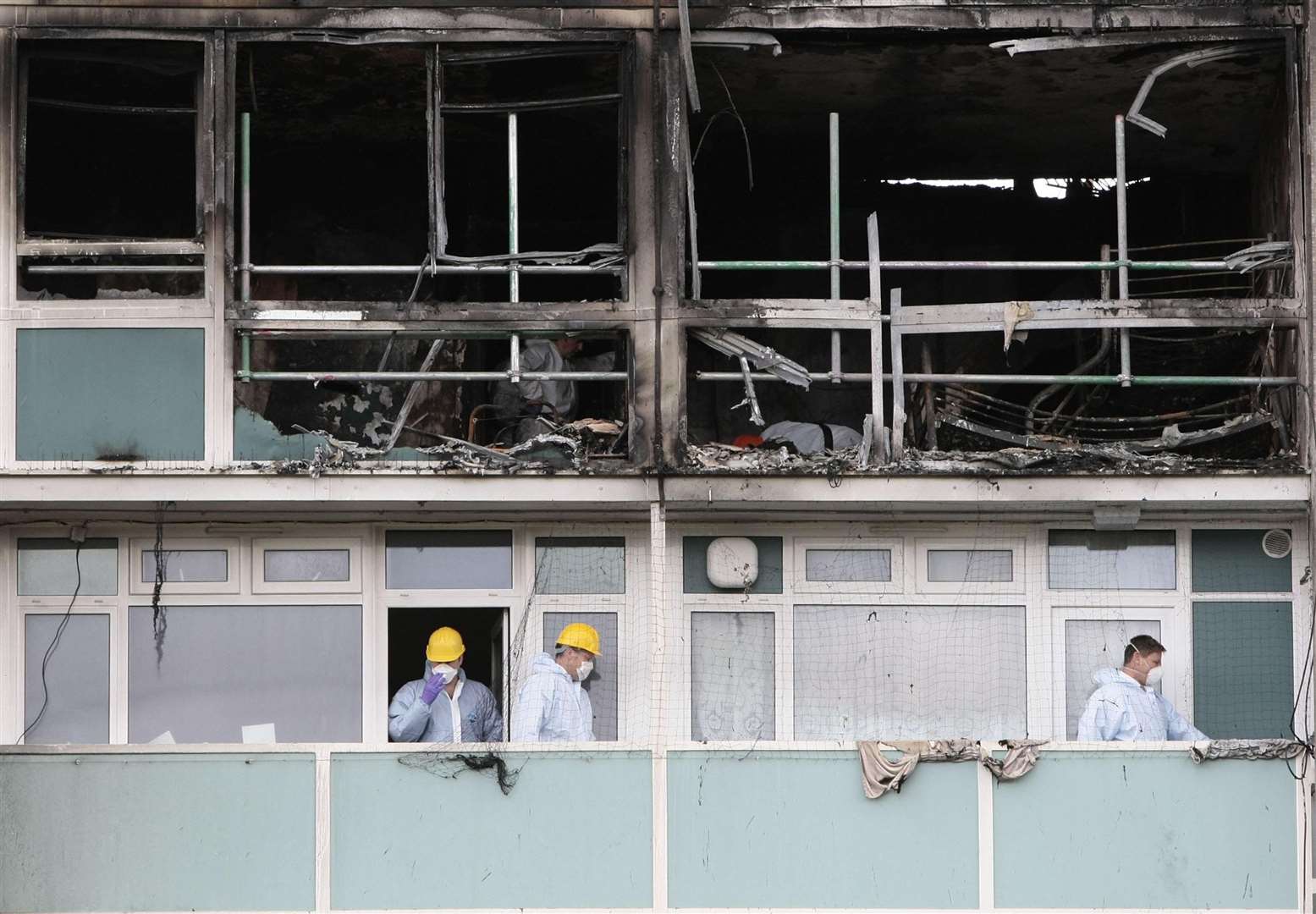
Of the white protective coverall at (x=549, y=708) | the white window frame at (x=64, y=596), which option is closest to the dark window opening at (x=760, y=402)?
the white protective coverall at (x=549, y=708)

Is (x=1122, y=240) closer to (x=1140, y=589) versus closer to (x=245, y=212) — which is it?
(x=1140, y=589)

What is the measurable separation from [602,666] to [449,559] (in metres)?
1.24

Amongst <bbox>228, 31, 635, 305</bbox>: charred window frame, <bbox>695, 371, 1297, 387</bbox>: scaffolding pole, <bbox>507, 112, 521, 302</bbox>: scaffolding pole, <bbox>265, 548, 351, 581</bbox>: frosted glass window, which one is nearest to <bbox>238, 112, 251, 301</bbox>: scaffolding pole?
<bbox>228, 31, 635, 305</bbox>: charred window frame

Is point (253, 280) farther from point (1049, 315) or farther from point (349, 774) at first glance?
point (1049, 315)

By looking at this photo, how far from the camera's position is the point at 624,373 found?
11805 millimetres

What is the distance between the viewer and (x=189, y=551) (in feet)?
40.8

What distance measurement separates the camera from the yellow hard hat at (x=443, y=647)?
11.8m

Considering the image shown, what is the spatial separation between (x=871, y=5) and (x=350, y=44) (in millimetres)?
3277

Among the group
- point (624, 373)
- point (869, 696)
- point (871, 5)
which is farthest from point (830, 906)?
point (871, 5)

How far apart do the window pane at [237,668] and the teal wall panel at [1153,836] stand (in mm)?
4463

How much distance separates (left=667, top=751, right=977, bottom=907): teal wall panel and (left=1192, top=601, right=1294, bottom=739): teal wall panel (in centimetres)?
197

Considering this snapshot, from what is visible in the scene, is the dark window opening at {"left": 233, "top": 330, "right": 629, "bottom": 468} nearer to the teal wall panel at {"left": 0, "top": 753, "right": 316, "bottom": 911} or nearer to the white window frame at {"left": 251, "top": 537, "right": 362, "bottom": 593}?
the white window frame at {"left": 251, "top": 537, "right": 362, "bottom": 593}

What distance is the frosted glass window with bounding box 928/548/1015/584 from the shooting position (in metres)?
12.4

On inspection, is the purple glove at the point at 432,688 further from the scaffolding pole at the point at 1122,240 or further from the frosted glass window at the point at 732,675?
the scaffolding pole at the point at 1122,240
